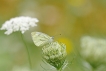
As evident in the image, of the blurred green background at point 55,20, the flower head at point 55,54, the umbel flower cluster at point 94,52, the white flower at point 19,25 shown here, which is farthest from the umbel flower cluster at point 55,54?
the blurred green background at point 55,20

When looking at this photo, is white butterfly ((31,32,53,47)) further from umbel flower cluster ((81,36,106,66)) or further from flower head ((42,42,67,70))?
umbel flower cluster ((81,36,106,66))

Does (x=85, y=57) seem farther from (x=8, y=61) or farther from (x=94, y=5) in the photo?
(x=94, y=5)

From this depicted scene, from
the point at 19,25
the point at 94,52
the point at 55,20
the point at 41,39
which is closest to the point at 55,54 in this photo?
the point at 41,39

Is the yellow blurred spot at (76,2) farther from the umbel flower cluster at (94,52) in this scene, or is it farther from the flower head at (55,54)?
the flower head at (55,54)

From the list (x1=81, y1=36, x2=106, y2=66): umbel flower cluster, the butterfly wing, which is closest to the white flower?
the butterfly wing

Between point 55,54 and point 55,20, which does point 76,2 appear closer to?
point 55,20

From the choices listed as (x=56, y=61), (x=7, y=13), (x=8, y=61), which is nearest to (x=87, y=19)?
(x=7, y=13)
